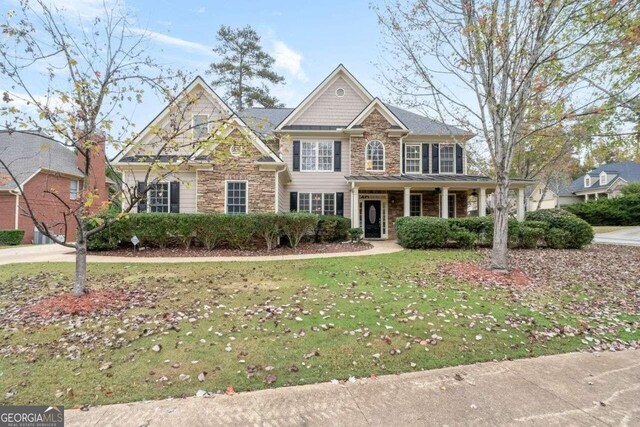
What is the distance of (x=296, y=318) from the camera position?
4953mm

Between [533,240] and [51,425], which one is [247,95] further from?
[51,425]

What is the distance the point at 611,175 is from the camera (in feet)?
127

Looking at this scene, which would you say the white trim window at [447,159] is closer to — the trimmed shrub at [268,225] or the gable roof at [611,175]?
the trimmed shrub at [268,225]

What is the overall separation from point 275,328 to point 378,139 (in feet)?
46.9

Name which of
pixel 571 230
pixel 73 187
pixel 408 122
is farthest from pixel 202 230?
pixel 73 187

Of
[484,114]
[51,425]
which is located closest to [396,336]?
[51,425]

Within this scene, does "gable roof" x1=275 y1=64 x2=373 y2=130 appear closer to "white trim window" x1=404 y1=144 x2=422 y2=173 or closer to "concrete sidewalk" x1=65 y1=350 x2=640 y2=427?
"white trim window" x1=404 y1=144 x2=422 y2=173

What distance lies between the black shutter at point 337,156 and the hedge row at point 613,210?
28398 mm

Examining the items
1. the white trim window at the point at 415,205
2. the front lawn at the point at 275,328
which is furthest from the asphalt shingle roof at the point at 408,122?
the front lawn at the point at 275,328

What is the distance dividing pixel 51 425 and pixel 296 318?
2894 millimetres

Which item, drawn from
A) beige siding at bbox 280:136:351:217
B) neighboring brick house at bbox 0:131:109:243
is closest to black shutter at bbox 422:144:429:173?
beige siding at bbox 280:136:351:217

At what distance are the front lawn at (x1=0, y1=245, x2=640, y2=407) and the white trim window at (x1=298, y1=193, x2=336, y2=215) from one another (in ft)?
31.2

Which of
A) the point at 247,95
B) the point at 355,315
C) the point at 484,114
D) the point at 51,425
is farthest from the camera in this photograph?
the point at 247,95

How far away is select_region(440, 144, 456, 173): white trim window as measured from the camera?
18.1 metres
